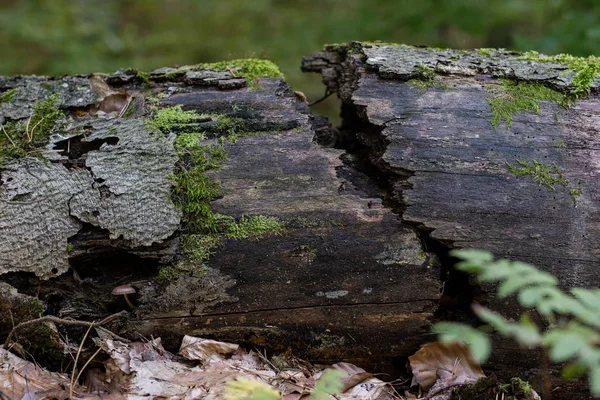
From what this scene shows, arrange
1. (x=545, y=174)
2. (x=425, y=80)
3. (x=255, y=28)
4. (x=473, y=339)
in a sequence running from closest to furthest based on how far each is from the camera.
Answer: (x=473, y=339) < (x=545, y=174) < (x=425, y=80) < (x=255, y=28)

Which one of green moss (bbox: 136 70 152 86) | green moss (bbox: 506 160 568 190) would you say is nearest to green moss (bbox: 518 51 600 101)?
green moss (bbox: 506 160 568 190)

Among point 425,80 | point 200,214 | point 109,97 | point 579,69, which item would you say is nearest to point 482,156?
point 425,80

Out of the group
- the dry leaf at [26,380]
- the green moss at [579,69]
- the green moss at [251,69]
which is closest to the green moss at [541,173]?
the green moss at [579,69]

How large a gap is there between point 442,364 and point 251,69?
202 cm

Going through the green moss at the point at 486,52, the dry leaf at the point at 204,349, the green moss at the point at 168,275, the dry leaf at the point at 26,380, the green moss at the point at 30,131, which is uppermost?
the green moss at the point at 486,52

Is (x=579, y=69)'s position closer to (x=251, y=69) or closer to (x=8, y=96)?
(x=251, y=69)

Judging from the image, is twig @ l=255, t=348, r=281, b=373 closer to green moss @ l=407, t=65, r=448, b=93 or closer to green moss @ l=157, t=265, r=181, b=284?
green moss @ l=157, t=265, r=181, b=284

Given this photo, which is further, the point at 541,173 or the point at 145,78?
the point at 145,78

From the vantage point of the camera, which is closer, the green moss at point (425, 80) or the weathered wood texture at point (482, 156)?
the weathered wood texture at point (482, 156)

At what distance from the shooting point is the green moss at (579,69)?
2752 mm

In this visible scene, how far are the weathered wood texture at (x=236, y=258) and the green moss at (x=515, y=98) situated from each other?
0.88m

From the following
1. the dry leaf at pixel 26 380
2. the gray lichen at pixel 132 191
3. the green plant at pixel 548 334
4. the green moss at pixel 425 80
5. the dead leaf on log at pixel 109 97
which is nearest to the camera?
the green plant at pixel 548 334

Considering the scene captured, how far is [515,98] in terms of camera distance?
2740mm

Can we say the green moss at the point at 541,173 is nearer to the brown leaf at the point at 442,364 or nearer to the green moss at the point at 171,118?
the brown leaf at the point at 442,364
